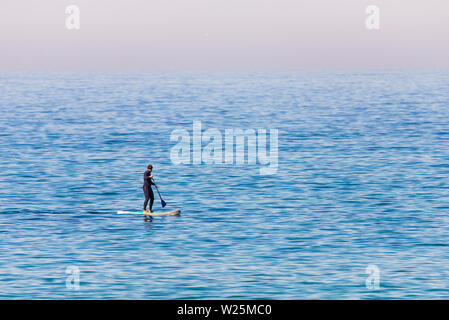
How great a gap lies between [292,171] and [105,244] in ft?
113

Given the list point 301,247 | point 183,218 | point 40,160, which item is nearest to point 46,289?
point 301,247

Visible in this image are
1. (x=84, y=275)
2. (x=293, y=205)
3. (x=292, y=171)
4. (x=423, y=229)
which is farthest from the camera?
(x=292, y=171)

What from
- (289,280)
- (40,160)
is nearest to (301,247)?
(289,280)

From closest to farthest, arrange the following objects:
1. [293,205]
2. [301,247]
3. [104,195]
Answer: [301,247]
[293,205]
[104,195]

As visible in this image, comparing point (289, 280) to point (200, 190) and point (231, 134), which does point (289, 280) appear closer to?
point (200, 190)

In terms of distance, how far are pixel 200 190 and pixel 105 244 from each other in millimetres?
20603

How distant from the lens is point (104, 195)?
56094 mm

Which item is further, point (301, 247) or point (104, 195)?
point (104, 195)

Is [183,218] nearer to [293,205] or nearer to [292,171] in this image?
[293,205]

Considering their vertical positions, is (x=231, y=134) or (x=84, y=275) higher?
(x=231, y=134)

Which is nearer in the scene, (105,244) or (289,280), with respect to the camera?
(289,280)

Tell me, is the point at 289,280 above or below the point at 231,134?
below

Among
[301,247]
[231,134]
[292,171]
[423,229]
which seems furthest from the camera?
[231,134]

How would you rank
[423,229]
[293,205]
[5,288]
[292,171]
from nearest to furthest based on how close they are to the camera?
[5,288]
[423,229]
[293,205]
[292,171]
